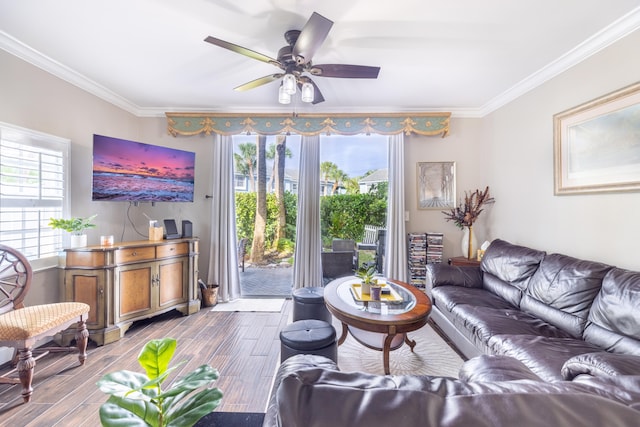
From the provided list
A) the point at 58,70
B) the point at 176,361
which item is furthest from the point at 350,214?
the point at 58,70

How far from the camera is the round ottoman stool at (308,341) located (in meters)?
1.79

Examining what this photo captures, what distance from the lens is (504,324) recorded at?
2.02 meters

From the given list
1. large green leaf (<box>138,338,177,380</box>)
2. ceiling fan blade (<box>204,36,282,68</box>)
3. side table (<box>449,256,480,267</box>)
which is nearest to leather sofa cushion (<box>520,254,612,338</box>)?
side table (<box>449,256,480,267</box>)

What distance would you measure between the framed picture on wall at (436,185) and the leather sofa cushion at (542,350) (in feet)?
7.23

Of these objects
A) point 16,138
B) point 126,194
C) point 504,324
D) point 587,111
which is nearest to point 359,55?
point 587,111

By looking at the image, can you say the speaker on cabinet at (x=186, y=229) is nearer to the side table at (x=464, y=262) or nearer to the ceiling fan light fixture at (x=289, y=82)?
the ceiling fan light fixture at (x=289, y=82)

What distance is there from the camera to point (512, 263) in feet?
8.60

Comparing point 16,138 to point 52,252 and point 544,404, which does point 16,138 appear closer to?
point 52,252

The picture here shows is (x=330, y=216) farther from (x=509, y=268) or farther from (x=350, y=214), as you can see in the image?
(x=509, y=268)

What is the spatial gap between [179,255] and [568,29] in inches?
175

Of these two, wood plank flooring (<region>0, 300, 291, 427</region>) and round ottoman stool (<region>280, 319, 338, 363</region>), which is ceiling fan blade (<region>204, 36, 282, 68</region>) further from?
wood plank flooring (<region>0, 300, 291, 427</region>)

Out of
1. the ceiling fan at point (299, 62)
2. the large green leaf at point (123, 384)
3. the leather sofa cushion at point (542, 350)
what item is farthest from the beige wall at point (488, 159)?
the large green leaf at point (123, 384)

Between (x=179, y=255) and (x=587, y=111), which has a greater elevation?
(x=587, y=111)

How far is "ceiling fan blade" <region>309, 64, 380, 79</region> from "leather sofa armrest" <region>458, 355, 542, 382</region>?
211 cm
